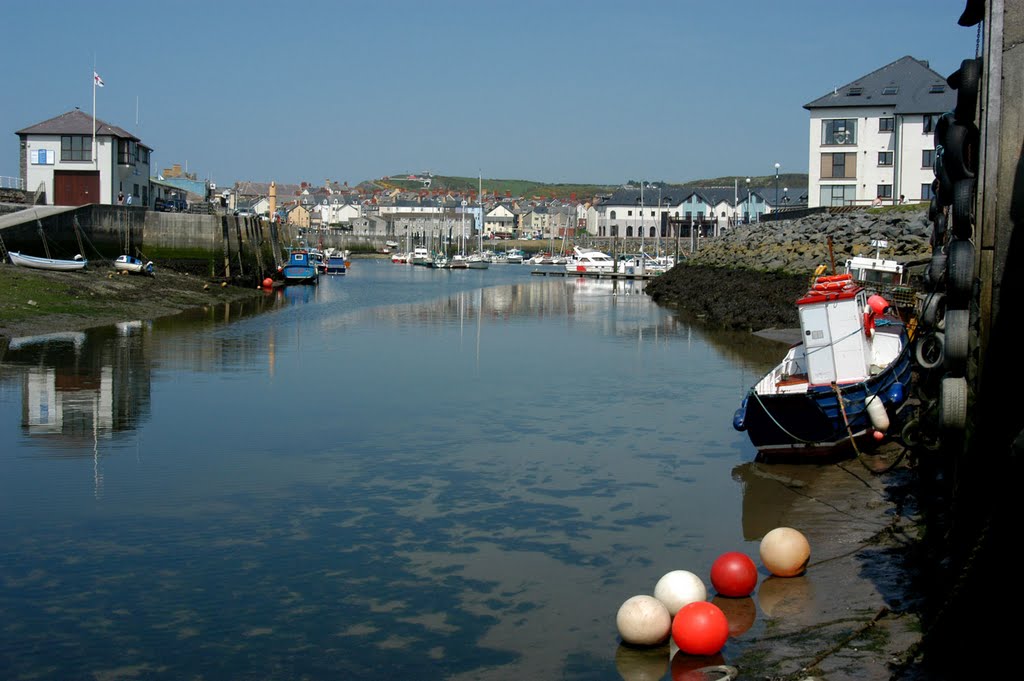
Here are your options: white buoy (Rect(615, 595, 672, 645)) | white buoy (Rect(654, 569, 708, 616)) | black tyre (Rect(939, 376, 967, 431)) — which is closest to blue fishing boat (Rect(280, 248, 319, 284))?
white buoy (Rect(654, 569, 708, 616))

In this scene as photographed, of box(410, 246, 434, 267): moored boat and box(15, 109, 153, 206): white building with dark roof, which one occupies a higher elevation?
box(15, 109, 153, 206): white building with dark roof

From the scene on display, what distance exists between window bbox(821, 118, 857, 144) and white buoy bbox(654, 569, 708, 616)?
175 feet

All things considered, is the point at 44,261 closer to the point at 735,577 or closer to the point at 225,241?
the point at 225,241

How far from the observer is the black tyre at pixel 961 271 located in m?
8.25

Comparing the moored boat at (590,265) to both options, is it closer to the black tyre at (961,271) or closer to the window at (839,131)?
the window at (839,131)

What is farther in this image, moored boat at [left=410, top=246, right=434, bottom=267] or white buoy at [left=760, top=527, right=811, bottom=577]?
moored boat at [left=410, top=246, right=434, bottom=267]

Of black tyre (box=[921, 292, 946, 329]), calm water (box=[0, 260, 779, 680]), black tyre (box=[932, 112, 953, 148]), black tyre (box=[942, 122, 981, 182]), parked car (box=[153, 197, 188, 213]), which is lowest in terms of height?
calm water (box=[0, 260, 779, 680])

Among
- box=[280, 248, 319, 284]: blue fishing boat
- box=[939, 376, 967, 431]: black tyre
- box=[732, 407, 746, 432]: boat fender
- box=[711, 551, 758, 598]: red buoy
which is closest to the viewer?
box=[939, 376, 967, 431]: black tyre

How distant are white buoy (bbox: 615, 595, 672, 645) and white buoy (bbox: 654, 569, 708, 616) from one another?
231mm

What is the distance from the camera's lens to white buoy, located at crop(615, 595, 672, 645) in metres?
8.65

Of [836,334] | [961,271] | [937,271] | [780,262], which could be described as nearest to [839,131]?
[780,262]

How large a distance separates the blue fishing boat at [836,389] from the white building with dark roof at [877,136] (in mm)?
41752

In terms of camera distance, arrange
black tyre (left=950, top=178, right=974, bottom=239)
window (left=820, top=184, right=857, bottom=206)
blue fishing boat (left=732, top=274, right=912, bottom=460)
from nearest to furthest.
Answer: black tyre (left=950, top=178, right=974, bottom=239) → blue fishing boat (left=732, top=274, right=912, bottom=460) → window (left=820, top=184, right=857, bottom=206)

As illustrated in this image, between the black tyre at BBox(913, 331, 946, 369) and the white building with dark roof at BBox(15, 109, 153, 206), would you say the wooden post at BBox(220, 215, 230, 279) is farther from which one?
the black tyre at BBox(913, 331, 946, 369)
